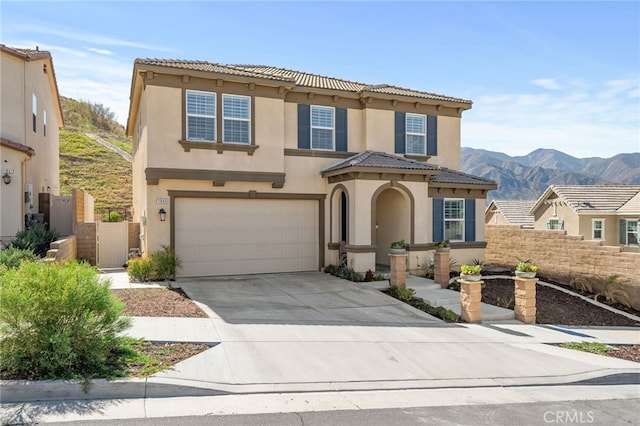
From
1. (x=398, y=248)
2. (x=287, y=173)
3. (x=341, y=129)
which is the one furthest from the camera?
(x=341, y=129)

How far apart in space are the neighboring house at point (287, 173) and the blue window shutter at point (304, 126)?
0.12 feet

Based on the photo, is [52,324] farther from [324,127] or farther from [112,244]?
[324,127]

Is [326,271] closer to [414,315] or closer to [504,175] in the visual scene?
[414,315]

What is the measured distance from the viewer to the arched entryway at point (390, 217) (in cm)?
1625

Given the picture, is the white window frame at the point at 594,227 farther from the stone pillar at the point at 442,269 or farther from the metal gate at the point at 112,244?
the metal gate at the point at 112,244

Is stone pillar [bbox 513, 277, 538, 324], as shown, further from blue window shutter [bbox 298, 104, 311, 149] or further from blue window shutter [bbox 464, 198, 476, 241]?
blue window shutter [bbox 298, 104, 311, 149]

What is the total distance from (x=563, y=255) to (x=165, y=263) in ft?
Result: 45.8

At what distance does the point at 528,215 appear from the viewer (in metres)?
37.2

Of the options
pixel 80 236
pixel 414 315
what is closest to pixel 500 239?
pixel 414 315

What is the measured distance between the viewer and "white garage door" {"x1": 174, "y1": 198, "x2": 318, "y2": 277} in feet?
50.1

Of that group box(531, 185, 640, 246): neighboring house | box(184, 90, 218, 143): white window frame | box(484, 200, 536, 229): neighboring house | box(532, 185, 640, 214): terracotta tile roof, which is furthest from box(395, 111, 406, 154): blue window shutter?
box(484, 200, 536, 229): neighboring house

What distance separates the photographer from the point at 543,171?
430 ft

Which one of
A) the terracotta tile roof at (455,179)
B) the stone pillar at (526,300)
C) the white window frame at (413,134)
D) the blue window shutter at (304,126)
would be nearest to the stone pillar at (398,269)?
the stone pillar at (526,300)

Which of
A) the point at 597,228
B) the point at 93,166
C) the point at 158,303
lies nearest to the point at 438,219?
the point at 158,303
